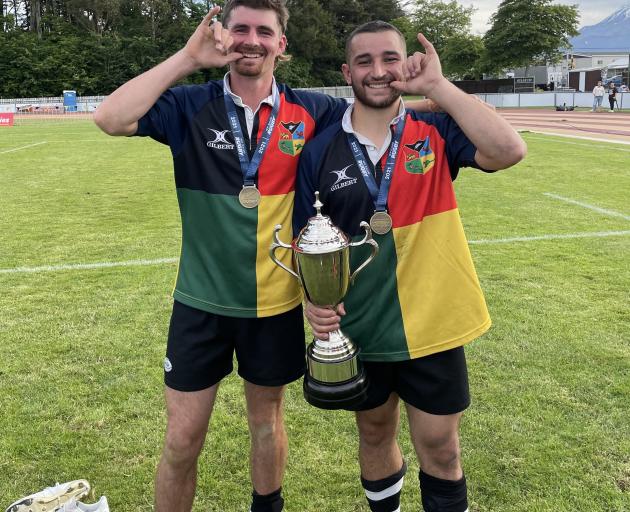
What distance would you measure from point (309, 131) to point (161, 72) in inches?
23.8

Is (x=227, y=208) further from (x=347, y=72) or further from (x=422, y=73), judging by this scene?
(x=422, y=73)

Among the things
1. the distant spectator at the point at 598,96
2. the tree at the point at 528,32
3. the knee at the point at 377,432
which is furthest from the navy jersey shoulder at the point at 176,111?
the tree at the point at 528,32

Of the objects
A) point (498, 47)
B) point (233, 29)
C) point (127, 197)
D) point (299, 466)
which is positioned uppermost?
point (498, 47)

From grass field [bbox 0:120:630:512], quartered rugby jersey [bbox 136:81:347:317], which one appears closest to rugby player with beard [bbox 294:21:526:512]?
quartered rugby jersey [bbox 136:81:347:317]

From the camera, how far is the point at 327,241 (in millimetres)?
1986

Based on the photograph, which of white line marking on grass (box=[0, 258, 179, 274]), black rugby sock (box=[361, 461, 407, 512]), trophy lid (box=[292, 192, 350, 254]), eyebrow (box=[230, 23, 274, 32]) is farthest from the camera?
white line marking on grass (box=[0, 258, 179, 274])

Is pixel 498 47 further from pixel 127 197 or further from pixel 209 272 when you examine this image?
pixel 209 272

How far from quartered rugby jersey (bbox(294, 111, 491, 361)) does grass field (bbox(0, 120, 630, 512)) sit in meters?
1.01

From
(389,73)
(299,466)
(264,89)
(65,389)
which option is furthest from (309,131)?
(65,389)

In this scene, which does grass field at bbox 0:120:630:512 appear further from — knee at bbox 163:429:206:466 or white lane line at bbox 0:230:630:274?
knee at bbox 163:429:206:466

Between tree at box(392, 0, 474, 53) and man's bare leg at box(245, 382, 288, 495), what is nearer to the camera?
man's bare leg at box(245, 382, 288, 495)

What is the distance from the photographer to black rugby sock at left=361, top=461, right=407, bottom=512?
2.50 meters

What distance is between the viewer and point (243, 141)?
2248mm

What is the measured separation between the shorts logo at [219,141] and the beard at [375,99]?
0.52 metres
